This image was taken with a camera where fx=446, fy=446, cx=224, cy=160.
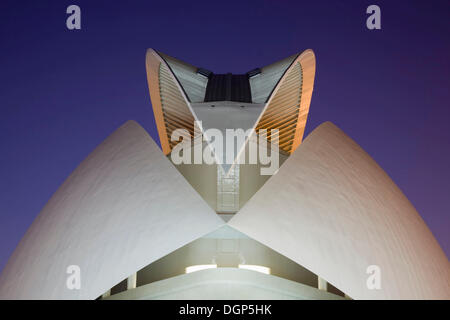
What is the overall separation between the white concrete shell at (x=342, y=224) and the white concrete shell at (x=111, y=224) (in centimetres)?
85

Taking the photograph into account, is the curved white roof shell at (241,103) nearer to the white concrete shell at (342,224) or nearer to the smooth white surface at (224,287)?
the white concrete shell at (342,224)

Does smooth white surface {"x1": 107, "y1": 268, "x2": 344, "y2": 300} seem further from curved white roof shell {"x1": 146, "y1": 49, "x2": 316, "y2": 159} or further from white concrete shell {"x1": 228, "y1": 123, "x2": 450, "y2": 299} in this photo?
curved white roof shell {"x1": 146, "y1": 49, "x2": 316, "y2": 159}

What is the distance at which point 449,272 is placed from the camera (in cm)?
799

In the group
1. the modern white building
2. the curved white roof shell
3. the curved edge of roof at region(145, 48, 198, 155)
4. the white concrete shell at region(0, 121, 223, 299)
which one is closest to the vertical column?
the modern white building

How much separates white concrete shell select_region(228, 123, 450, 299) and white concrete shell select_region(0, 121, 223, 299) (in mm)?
854

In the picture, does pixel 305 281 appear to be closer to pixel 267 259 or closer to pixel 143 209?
pixel 267 259

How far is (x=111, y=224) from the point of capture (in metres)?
6.34

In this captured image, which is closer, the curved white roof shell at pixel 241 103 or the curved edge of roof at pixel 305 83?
the curved white roof shell at pixel 241 103

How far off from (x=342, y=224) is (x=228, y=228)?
1656 millimetres

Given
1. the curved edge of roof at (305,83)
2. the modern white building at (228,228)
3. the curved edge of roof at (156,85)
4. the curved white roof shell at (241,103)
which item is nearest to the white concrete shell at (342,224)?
the modern white building at (228,228)

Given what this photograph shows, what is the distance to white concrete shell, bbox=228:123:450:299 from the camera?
5520 mm

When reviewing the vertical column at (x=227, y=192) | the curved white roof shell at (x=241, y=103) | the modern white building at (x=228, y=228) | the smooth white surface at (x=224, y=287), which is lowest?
the smooth white surface at (x=224, y=287)

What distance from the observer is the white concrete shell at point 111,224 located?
5.59 m
